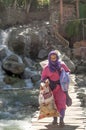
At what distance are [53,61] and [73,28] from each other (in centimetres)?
1913

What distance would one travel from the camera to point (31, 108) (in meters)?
12.9

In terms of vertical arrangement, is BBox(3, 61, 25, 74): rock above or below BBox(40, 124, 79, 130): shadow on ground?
above

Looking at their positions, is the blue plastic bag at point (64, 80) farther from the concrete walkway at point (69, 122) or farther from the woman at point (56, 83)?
the concrete walkway at point (69, 122)

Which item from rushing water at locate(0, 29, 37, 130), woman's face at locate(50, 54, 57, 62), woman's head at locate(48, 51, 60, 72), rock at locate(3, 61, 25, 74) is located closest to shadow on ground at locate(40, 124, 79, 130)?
rushing water at locate(0, 29, 37, 130)

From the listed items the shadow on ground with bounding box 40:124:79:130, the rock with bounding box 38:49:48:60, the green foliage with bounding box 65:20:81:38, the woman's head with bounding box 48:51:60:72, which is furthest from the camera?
the green foliage with bounding box 65:20:81:38

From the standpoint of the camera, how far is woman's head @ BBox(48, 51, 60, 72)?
300 inches

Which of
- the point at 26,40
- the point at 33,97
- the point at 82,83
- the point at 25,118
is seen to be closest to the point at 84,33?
the point at 26,40

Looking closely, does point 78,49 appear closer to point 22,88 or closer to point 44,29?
point 44,29

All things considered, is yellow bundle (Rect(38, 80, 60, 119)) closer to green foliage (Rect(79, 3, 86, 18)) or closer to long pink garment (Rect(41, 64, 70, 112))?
long pink garment (Rect(41, 64, 70, 112))

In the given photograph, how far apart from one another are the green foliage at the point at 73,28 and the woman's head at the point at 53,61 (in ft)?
62.2

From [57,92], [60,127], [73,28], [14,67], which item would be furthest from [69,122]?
[73,28]

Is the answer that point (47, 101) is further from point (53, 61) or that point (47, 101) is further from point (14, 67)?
point (14, 67)

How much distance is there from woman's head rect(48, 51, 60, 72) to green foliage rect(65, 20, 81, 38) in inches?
746

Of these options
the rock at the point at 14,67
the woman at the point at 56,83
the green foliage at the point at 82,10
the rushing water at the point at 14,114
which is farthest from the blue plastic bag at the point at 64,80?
the green foliage at the point at 82,10
